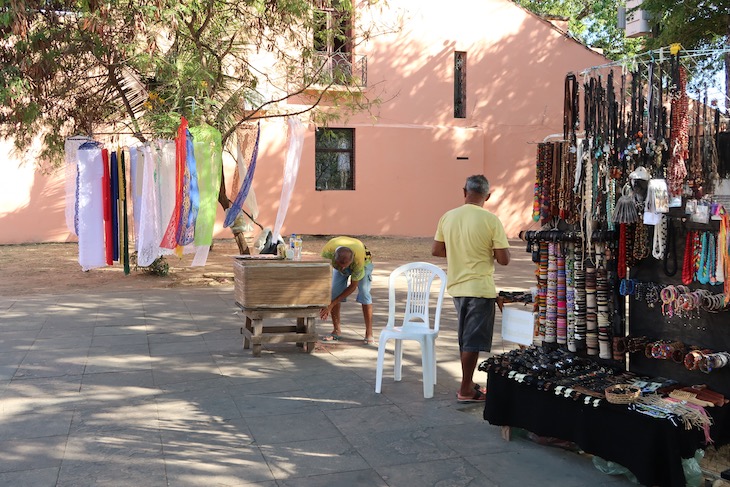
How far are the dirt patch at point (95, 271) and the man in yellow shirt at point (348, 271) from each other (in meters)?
1.59

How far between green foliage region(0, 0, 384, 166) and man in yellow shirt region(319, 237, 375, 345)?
2.74 m

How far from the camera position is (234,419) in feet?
16.3

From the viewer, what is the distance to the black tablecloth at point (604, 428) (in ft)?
12.0

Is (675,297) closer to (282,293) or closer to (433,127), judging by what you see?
(282,293)

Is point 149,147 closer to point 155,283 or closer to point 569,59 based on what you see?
point 155,283

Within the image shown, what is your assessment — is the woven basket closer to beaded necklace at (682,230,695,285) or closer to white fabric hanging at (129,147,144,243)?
beaded necklace at (682,230,695,285)

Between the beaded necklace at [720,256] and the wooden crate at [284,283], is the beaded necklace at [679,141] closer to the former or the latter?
the beaded necklace at [720,256]

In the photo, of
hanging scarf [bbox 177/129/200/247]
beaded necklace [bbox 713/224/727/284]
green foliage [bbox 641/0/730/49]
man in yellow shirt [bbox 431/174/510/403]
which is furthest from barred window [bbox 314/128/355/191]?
beaded necklace [bbox 713/224/727/284]

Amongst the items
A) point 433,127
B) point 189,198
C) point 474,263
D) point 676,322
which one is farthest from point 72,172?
point 433,127

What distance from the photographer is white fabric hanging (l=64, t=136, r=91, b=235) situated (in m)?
8.13

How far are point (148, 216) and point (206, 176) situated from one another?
94 centimetres

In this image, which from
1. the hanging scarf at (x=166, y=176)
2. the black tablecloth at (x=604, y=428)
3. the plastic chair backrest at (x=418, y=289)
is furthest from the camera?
the hanging scarf at (x=166, y=176)

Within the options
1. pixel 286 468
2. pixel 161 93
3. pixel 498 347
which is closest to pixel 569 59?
pixel 161 93

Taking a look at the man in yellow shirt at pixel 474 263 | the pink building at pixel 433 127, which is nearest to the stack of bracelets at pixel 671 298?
the man in yellow shirt at pixel 474 263
